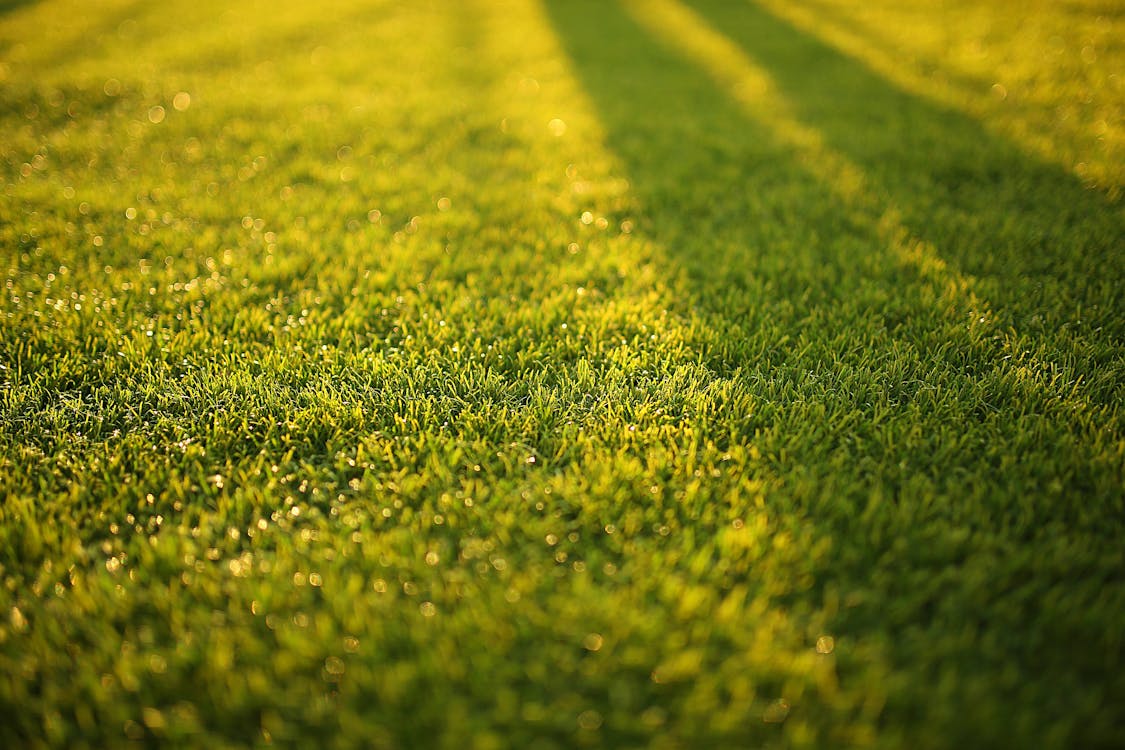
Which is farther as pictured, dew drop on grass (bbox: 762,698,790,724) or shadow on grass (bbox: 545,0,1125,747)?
shadow on grass (bbox: 545,0,1125,747)

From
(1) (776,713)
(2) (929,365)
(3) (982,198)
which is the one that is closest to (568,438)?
(1) (776,713)

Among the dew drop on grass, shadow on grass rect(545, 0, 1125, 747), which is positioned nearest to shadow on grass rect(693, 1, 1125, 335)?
shadow on grass rect(545, 0, 1125, 747)

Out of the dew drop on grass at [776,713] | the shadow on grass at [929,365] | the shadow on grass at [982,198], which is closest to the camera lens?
the dew drop on grass at [776,713]

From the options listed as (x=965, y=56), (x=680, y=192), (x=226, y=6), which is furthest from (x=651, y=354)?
(x=226, y=6)

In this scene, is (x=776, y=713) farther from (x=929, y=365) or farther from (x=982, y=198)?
(x=982, y=198)

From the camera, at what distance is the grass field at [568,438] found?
4.07 ft

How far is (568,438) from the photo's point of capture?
6.22ft

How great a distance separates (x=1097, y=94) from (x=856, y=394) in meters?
4.49

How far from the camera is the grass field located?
4.07ft

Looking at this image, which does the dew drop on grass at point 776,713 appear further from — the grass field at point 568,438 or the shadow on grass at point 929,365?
the shadow on grass at point 929,365

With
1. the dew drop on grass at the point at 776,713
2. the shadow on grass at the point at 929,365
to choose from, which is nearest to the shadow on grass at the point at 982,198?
the shadow on grass at the point at 929,365

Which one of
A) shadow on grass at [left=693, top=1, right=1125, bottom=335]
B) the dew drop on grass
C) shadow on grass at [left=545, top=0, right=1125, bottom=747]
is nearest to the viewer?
the dew drop on grass

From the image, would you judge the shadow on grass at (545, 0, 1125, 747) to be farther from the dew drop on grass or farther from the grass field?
the dew drop on grass

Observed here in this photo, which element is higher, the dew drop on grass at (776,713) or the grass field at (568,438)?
the grass field at (568,438)
